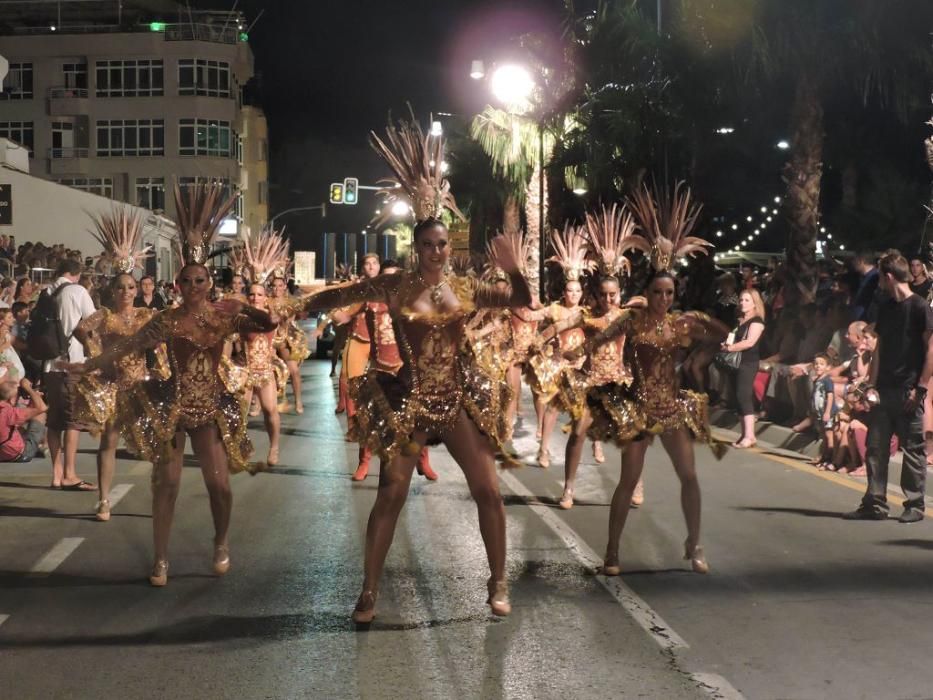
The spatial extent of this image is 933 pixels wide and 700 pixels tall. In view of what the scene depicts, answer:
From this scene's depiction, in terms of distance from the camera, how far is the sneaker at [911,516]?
31.9 feet

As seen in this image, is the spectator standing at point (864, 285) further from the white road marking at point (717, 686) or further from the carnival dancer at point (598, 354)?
the white road marking at point (717, 686)

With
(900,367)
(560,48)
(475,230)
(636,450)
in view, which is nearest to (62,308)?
(636,450)

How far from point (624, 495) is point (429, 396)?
1795 millimetres

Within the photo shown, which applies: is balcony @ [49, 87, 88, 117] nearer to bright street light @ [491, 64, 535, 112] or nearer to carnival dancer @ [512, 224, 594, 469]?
bright street light @ [491, 64, 535, 112]

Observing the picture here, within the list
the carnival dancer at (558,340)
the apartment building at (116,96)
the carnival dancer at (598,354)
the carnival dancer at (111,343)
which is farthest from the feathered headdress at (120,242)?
the apartment building at (116,96)

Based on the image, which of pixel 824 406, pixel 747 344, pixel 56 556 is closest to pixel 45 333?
pixel 56 556

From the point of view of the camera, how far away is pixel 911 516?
31.9ft

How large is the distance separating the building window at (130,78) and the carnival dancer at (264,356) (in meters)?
54.0

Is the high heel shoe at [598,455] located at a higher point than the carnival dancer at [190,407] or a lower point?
lower

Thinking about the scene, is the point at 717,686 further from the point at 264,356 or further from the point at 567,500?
the point at 264,356

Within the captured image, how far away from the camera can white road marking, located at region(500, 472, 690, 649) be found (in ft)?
21.0

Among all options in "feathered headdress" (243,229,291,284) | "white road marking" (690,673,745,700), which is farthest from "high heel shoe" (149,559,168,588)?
"feathered headdress" (243,229,291,284)

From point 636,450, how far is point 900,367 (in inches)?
114

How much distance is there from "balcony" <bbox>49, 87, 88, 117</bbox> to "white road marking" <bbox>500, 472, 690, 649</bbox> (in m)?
60.5
